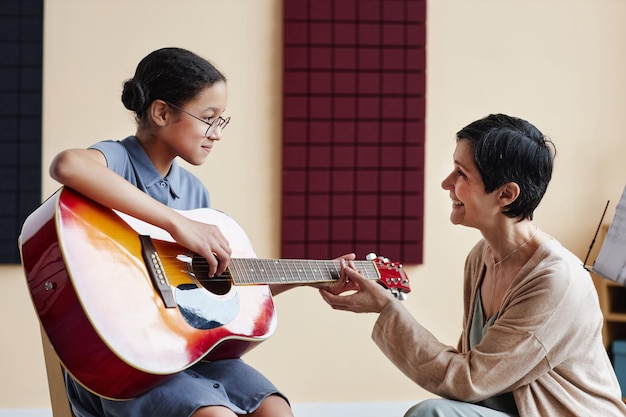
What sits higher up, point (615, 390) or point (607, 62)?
point (607, 62)

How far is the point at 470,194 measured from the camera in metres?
2.20

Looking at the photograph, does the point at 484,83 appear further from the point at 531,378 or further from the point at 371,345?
the point at 531,378

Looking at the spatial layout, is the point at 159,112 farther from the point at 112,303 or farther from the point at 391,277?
the point at 391,277

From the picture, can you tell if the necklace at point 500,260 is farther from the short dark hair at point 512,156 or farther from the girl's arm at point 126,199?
the girl's arm at point 126,199

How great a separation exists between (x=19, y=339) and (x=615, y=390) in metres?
2.64

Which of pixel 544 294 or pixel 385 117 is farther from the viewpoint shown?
pixel 385 117

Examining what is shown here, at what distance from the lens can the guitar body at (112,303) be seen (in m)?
1.82

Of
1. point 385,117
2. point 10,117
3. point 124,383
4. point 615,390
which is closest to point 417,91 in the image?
point 385,117

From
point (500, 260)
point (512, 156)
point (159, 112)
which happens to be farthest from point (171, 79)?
point (500, 260)

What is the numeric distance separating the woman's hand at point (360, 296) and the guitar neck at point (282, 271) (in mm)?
45

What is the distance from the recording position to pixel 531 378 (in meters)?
2.04

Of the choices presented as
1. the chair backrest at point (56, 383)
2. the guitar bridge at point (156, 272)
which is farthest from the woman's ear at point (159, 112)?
the chair backrest at point (56, 383)

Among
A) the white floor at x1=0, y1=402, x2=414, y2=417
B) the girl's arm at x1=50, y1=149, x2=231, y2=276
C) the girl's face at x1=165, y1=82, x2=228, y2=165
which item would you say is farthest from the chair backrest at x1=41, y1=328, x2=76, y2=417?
the white floor at x1=0, y1=402, x2=414, y2=417

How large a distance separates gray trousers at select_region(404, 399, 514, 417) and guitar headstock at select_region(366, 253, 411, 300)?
0.45 meters
